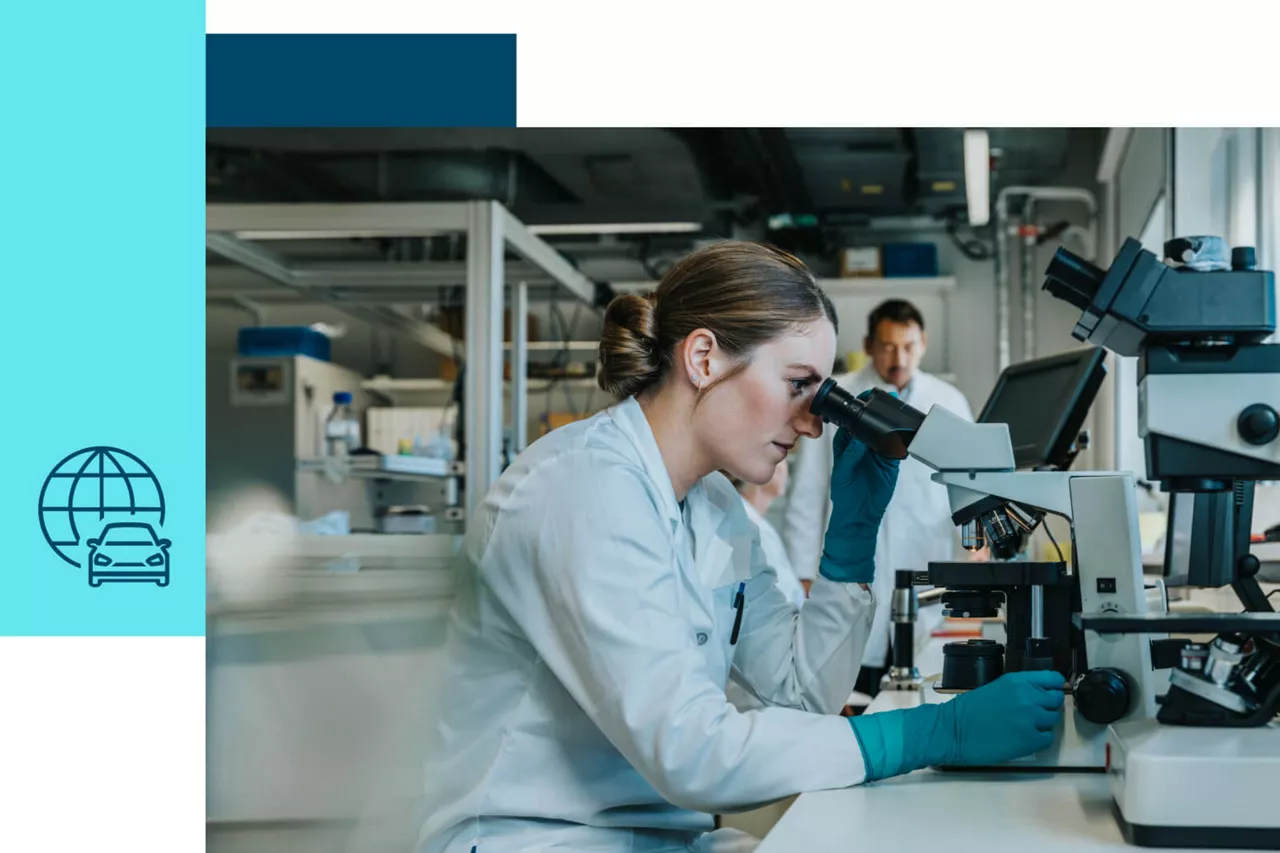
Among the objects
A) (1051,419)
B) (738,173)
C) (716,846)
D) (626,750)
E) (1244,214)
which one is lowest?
(716,846)

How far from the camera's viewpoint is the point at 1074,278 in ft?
3.21

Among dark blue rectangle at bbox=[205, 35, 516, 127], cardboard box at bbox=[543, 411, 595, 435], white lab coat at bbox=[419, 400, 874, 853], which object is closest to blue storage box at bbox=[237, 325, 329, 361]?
dark blue rectangle at bbox=[205, 35, 516, 127]

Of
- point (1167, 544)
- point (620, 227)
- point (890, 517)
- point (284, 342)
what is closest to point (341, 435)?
point (284, 342)

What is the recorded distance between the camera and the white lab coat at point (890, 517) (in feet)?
9.64

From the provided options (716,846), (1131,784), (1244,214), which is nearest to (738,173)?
(1244,214)

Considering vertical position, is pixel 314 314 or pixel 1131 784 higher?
pixel 314 314

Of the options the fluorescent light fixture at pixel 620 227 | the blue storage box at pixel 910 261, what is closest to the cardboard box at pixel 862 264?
the blue storage box at pixel 910 261

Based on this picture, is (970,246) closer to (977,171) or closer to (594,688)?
(977,171)

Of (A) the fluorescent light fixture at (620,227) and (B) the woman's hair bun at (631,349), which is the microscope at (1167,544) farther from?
(A) the fluorescent light fixture at (620,227)

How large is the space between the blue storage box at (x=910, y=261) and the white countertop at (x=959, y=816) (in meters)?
4.75

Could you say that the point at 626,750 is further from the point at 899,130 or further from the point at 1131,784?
the point at 899,130

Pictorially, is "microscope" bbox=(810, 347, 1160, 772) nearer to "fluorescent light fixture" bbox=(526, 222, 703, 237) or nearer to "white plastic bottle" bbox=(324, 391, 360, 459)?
"white plastic bottle" bbox=(324, 391, 360, 459)

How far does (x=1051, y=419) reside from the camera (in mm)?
1431

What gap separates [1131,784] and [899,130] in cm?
412
